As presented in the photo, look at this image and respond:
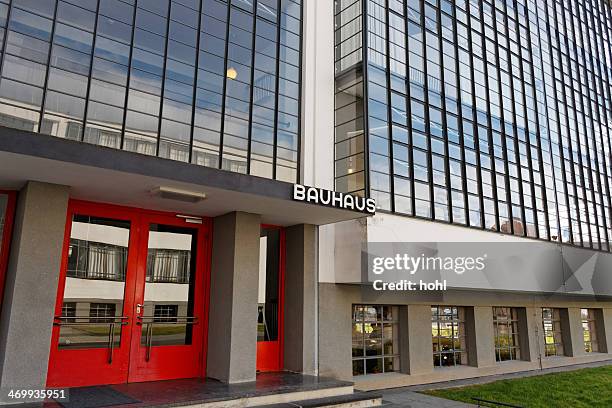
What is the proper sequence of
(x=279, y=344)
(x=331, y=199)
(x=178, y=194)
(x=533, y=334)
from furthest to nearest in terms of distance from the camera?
(x=533, y=334), (x=279, y=344), (x=331, y=199), (x=178, y=194)

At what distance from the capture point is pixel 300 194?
8.13 m

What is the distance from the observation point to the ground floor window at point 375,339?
11055 millimetres

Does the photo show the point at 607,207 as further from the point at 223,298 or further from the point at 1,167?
the point at 1,167

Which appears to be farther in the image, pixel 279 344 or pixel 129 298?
pixel 279 344

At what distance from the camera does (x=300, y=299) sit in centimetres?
969

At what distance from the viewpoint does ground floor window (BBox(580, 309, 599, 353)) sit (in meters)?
18.3

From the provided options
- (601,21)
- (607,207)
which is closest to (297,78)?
(607,207)

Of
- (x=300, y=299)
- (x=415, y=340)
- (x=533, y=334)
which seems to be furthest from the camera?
(x=533, y=334)

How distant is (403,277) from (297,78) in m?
4.96

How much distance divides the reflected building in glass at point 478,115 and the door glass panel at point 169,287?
12.9 feet

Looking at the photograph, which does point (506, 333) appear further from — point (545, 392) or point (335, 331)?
point (335, 331)

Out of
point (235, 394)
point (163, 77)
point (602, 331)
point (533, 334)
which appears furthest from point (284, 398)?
point (602, 331)

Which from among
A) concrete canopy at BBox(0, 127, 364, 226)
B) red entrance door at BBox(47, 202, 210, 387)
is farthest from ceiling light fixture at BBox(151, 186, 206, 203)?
red entrance door at BBox(47, 202, 210, 387)

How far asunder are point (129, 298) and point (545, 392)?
939 cm
